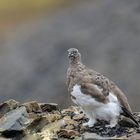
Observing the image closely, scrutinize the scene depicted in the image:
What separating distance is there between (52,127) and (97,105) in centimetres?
108

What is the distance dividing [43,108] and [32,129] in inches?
58.1

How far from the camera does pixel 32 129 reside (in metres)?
16.4

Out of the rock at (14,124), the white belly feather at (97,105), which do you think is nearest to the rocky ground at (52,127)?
the rock at (14,124)

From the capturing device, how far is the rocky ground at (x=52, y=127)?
15773mm

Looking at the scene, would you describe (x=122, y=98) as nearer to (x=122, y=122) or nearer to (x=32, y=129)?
(x=122, y=122)

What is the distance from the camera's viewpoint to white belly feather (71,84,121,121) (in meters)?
15.6

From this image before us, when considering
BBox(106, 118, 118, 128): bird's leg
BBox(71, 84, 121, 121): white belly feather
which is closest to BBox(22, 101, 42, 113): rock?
BBox(71, 84, 121, 121): white belly feather

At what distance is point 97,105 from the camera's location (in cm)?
1563

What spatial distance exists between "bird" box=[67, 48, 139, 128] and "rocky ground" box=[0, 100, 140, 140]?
165mm

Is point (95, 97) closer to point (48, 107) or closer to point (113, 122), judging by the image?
point (113, 122)

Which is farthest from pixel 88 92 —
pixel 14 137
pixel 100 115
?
pixel 14 137

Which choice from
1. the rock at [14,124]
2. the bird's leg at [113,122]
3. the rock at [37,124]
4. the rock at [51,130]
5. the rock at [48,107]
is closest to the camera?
the bird's leg at [113,122]

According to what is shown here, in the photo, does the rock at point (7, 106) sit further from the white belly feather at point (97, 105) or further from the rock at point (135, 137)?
the rock at point (135, 137)

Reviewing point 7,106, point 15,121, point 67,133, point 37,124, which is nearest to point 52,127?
point 37,124
